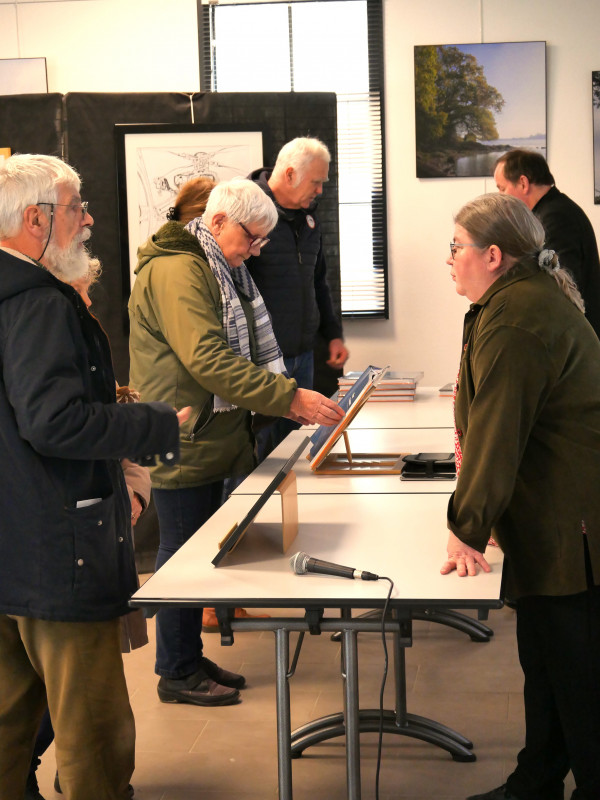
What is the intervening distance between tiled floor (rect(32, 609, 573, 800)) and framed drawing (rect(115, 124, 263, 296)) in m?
2.16

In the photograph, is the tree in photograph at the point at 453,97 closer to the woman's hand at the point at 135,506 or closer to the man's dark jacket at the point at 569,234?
the man's dark jacket at the point at 569,234

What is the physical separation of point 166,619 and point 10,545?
4.08 feet

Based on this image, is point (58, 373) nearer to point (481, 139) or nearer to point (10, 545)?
point (10, 545)

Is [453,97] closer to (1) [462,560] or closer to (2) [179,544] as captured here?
(2) [179,544]

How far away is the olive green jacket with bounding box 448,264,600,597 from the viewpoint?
6.49 ft

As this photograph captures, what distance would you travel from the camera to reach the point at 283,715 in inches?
85.4

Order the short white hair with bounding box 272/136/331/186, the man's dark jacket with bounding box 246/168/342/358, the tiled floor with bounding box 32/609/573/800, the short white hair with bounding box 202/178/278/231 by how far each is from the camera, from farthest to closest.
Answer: the man's dark jacket with bounding box 246/168/342/358
the short white hair with bounding box 272/136/331/186
the short white hair with bounding box 202/178/278/231
the tiled floor with bounding box 32/609/573/800

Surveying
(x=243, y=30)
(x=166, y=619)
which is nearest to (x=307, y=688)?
(x=166, y=619)

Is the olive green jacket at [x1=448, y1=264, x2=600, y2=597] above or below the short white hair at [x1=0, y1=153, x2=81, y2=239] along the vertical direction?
below

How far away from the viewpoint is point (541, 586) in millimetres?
2074

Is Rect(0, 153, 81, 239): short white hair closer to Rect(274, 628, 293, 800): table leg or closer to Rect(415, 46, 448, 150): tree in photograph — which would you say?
Rect(274, 628, 293, 800): table leg

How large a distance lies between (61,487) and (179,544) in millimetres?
1168

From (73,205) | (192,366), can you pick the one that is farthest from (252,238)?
(73,205)

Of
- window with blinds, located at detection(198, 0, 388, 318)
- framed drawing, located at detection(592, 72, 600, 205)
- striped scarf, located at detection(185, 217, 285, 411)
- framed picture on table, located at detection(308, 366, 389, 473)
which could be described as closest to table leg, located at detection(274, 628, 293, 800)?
framed picture on table, located at detection(308, 366, 389, 473)
